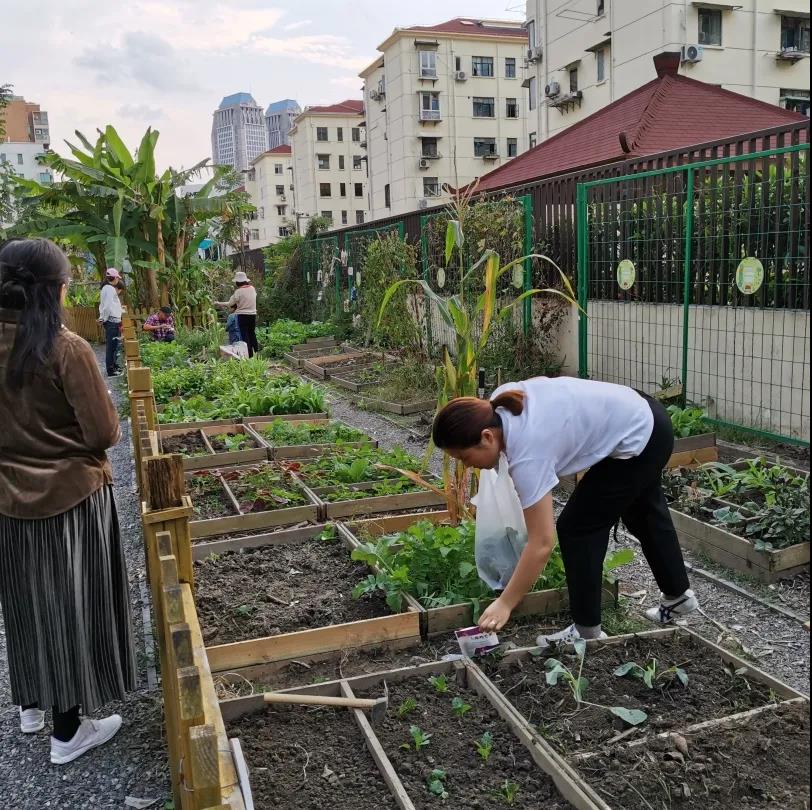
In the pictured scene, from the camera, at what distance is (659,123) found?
35.4 feet

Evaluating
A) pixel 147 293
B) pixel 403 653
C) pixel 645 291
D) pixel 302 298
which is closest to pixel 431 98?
pixel 302 298

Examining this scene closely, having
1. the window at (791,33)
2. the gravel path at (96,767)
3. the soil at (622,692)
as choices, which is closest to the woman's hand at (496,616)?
the soil at (622,692)

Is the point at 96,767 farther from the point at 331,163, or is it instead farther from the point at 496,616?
the point at 331,163

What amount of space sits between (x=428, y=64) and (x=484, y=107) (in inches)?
205

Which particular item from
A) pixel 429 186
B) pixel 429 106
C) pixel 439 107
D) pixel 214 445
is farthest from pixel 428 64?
pixel 214 445

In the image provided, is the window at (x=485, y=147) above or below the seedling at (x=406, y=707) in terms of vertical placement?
above

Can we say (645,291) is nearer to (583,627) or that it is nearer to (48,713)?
(583,627)

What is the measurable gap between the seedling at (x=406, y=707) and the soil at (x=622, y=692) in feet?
1.14

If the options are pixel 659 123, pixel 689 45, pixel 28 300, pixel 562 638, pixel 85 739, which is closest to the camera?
pixel 28 300

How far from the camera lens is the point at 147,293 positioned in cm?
1478

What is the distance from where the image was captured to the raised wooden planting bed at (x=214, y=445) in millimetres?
6129

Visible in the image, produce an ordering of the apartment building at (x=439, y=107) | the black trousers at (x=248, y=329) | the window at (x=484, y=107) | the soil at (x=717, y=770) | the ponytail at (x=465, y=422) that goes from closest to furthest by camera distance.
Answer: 1. the soil at (x=717, y=770)
2. the ponytail at (x=465, y=422)
3. the black trousers at (x=248, y=329)
4. the apartment building at (x=439, y=107)
5. the window at (x=484, y=107)

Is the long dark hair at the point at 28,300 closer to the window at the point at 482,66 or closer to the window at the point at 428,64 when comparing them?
the window at the point at 428,64

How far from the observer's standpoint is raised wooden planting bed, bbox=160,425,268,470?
6129 millimetres
